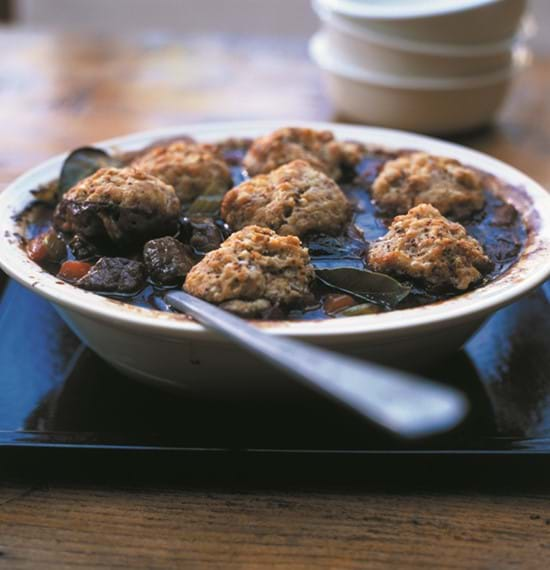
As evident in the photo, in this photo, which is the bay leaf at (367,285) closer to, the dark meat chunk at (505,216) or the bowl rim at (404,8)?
the dark meat chunk at (505,216)

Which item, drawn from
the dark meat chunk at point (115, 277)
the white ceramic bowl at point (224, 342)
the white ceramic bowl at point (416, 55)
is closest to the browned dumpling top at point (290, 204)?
the dark meat chunk at point (115, 277)

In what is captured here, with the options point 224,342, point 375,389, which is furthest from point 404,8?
point 375,389

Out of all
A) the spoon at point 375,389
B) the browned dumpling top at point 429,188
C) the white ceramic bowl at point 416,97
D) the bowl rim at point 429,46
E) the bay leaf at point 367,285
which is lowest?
the white ceramic bowl at point 416,97

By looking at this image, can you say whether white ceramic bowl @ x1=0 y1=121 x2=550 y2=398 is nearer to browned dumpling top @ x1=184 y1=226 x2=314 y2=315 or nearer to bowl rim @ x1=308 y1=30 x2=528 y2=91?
browned dumpling top @ x1=184 y1=226 x2=314 y2=315

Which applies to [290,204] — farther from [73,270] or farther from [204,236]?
[73,270]

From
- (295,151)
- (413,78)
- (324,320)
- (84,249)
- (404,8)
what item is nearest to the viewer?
(324,320)

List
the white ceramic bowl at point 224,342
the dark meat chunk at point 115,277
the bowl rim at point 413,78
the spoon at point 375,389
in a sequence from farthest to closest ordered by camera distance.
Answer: the bowl rim at point 413,78 < the dark meat chunk at point 115,277 < the white ceramic bowl at point 224,342 < the spoon at point 375,389

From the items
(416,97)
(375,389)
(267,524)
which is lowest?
(267,524)
